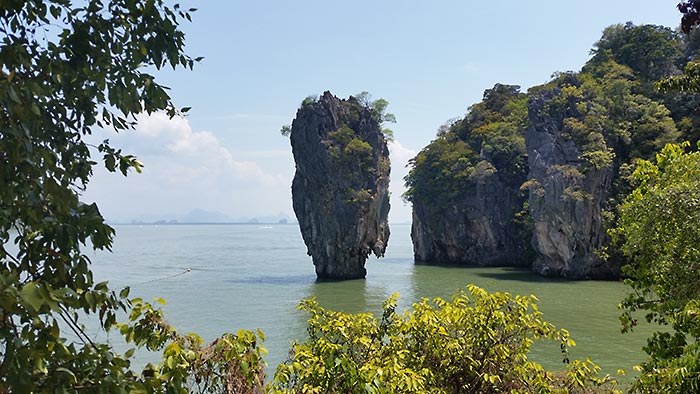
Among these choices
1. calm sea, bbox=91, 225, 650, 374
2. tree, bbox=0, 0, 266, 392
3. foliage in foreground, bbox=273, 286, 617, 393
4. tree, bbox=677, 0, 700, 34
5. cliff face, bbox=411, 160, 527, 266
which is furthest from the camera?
cliff face, bbox=411, 160, 527, 266

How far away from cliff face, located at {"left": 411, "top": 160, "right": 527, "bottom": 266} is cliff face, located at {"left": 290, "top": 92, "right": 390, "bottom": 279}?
1093 cm

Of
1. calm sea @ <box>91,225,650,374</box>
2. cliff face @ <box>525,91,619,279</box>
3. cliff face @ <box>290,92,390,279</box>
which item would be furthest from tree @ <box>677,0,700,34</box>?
cliff face @ <box>290,92,390,279</box>

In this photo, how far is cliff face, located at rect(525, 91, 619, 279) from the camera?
33375 mm

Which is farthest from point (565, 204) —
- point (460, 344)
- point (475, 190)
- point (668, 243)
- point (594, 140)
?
point (460, 344)

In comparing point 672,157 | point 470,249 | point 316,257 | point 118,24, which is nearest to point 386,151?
point 316,257

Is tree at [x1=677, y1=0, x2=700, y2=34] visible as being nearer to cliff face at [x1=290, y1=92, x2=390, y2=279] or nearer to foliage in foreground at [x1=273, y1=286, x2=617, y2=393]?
foliage in foreground at [x1=273, y1=286, x2=617, y2=393]

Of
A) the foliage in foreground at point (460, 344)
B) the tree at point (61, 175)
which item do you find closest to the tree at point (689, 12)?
the foliage in foreground at point (460, 344)

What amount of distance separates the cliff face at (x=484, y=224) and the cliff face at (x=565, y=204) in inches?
317

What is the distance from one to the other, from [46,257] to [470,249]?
47734 millimetres

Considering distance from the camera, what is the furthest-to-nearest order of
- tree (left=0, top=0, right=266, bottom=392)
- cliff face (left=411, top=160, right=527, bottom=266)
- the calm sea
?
cliff face (left=411, top=160, right=527, bottom=266) → the calm sea → tree (left=0, top=0, right=266, bottom=392)

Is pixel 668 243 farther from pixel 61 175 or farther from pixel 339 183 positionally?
pixel 339 183

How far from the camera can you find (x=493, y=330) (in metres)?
5.09

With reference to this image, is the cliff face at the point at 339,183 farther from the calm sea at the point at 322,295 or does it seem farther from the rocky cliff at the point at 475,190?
the rocky cliff at the point at 475,190

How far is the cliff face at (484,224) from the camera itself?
→ 45031 millimetres
